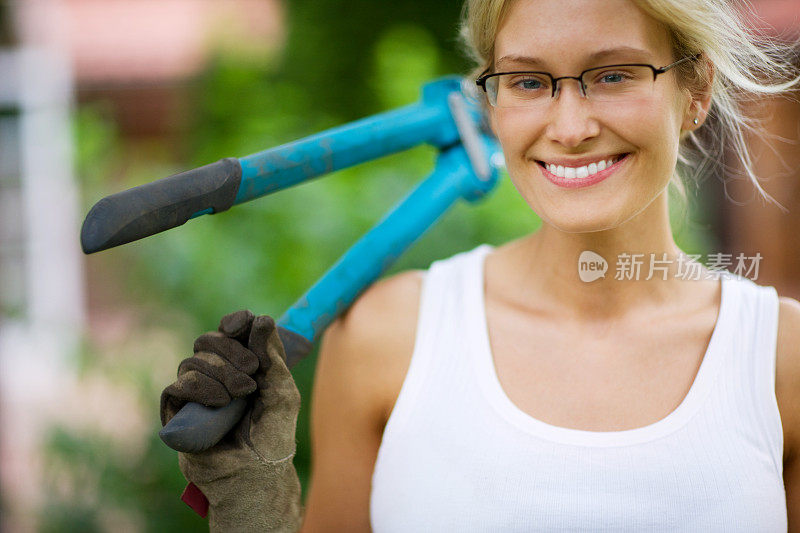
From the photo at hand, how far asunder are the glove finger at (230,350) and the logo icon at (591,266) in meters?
0.64

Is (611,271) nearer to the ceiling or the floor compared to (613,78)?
nearer to the floor

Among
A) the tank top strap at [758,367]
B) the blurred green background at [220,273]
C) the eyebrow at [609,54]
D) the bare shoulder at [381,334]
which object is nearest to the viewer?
the eyebrow at [609,54]

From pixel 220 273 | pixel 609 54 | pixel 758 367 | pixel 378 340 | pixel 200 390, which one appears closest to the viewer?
pixel 200 390

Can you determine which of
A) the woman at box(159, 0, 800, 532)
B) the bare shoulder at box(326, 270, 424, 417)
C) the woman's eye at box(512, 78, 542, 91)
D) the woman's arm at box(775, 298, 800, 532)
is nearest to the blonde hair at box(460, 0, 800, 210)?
the woman at box(159, 0, 800, 532)

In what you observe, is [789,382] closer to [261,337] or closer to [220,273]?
[261,337]

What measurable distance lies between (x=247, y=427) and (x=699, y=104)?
89cm

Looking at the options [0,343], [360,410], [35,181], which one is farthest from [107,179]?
[360,410]

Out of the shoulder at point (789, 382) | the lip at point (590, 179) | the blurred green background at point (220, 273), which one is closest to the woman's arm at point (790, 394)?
the shoulder at point (789, 382)

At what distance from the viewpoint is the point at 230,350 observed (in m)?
1.06

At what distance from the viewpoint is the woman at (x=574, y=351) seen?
1185 millimetres

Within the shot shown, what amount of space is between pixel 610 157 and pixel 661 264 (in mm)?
323

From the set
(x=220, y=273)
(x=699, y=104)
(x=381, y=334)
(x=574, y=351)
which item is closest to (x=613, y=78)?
(x=699, y=104)

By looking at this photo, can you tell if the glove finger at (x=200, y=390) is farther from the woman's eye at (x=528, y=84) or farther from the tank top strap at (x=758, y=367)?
the tank top strap at (x=758, y=367)

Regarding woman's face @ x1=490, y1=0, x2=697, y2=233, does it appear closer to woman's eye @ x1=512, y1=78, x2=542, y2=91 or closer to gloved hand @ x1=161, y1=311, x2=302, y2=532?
woman's eye @ x1=512, y1=78, x2=542, y2=91
